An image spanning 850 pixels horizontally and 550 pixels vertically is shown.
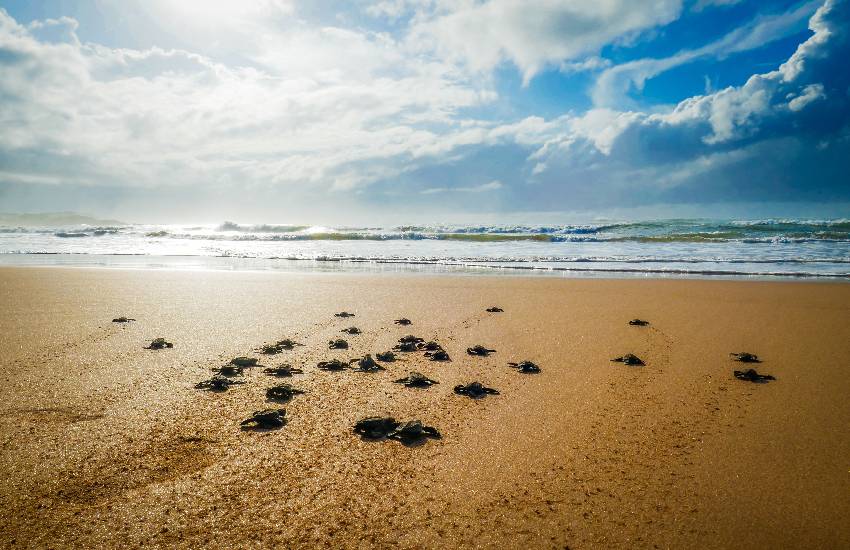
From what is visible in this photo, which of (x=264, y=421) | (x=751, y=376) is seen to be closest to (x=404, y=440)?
(x=264, y=421)

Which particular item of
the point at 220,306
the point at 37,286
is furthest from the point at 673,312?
the point at 37,286

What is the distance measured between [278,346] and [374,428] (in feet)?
9.66

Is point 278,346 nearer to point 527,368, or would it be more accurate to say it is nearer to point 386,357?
point 386,357

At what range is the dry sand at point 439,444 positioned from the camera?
106 inches

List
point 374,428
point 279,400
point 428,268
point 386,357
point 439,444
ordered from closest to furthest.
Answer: point 439,444
point 374,428
point 279,400
point 386,357
point 428,268

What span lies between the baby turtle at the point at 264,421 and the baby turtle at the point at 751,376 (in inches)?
187

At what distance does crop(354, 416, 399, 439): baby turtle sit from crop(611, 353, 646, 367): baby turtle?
336 centimetres

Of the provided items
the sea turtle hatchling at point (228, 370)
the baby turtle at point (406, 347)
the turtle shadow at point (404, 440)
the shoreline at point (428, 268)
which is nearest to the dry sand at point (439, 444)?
the turtle shadow at point (404, 440)

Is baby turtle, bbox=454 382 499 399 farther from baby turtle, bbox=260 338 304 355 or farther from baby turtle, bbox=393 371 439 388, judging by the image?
baby turtle, bbox=260 338 304 355

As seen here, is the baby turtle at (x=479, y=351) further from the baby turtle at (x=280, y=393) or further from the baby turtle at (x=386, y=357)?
the baby turtle at (x=280, y=393)

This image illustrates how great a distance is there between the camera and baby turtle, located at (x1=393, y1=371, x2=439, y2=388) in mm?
5027

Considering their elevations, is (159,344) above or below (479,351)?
above

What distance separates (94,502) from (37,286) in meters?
12.1

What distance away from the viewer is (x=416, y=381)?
16.5 ft
